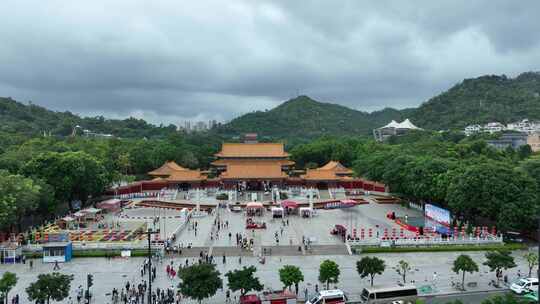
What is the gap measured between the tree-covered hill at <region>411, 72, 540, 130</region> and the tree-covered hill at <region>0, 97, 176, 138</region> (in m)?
96.1

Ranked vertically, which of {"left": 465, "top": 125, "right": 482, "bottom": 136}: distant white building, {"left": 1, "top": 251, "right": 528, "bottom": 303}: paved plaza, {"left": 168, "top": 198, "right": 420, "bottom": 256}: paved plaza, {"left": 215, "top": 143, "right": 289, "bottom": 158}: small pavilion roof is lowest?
{"left": 1, "top": 251, "right": 528, "bottom": 303}: paved plaza

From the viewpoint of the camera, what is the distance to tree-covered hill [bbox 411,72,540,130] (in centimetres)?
14425

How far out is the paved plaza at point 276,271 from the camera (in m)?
25.0

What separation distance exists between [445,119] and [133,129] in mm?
113196

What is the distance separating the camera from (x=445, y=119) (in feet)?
500

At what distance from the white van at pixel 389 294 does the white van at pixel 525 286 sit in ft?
18.5

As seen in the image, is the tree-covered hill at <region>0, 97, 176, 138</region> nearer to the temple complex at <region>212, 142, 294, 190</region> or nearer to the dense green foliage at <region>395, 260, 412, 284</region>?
the temple complex at <region>212, 142, 294, 190</region>

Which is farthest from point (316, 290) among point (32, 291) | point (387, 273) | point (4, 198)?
point (4, 198)

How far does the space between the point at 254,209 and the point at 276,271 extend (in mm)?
20074

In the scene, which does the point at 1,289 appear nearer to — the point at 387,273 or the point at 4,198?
the point at 4,198

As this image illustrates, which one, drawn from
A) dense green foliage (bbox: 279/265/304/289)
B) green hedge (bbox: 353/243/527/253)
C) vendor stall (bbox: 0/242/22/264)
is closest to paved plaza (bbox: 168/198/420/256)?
green hedge (bbox: 353/243/527/253)

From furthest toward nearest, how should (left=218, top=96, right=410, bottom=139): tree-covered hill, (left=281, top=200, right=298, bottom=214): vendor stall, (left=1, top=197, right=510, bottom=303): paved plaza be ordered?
(left=218, top=96, right=410, bottom=139): tree-covered hill → (left=281, top=200, right=298, bottom=214): vendor stall → (left=1, top=197, right=510, bottom=303): paved plaza

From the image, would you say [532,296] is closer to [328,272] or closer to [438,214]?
[328,272]

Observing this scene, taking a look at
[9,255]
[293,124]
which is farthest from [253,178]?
[293,124]
